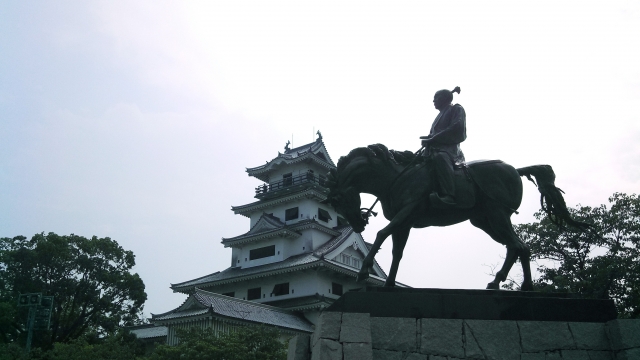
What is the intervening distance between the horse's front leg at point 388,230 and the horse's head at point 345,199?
0.62m

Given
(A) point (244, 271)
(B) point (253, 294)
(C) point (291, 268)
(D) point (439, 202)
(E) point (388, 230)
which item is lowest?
(E) point (388, 230)

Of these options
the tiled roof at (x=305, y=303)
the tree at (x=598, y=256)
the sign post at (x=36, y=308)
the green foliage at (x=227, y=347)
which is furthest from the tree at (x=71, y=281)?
the tree at (x=598, y=256)

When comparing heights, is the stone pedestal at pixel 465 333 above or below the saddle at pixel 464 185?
below

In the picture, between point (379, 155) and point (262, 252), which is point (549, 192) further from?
point (262, 252)

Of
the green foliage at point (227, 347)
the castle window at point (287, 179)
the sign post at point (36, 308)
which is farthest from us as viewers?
the castle window at point (287, 179)

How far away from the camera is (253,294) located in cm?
3441

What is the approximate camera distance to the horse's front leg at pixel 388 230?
6.54m

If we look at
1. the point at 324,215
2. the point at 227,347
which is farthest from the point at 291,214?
the point at 227,347

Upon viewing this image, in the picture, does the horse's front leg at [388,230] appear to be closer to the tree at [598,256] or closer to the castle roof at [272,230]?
the tree at [598,256]

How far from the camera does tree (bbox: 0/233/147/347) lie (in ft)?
104

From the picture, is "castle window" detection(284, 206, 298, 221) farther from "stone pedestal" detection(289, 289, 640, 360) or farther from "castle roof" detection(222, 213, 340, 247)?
"stone pedestal" detection(289, 289, 640, 360)

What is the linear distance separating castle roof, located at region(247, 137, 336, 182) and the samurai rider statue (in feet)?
102

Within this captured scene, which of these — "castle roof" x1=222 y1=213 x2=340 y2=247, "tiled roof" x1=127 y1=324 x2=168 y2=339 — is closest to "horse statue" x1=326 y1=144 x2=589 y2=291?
"tiled roof" x1=127 y1=324 x2=168 y2=339

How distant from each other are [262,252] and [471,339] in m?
31.5
